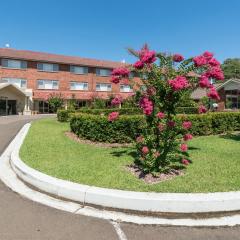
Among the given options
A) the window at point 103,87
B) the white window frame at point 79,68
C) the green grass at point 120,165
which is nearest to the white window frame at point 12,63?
the white window frame at point 79,68

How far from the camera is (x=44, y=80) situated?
46.4 m

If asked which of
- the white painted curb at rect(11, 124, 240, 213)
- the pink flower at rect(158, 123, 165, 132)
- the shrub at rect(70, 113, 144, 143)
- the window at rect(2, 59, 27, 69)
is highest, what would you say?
the window at rect(2, 59, 27, 69)

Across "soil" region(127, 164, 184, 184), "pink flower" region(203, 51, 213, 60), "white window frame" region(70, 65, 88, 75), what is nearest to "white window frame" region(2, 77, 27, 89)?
"white window frame" region(70, 65, 88, 75)

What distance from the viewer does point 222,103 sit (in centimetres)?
4766

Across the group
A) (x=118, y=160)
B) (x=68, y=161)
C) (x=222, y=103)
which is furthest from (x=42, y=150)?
(x=222, y=103)

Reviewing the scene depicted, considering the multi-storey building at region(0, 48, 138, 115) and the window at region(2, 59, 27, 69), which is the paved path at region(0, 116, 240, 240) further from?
the window at region(2, 59, 27, 69)

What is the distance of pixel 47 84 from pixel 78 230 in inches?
1724

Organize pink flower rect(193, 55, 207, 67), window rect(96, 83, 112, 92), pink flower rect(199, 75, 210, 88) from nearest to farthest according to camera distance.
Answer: pink flower rect(199, 75, 210, 88)
pink flower rect(193, 55, 207, 67)
window rect(96, 83, 112, 92)

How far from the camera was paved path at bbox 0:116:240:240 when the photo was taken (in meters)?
4.49

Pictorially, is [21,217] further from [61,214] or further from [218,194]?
[218,194]

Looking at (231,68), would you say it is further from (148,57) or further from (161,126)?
(148,57)

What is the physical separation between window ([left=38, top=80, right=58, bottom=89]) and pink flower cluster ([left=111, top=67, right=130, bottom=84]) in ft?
132

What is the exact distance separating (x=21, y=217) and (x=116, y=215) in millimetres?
1565

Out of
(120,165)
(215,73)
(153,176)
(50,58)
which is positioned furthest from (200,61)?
(50,58)
